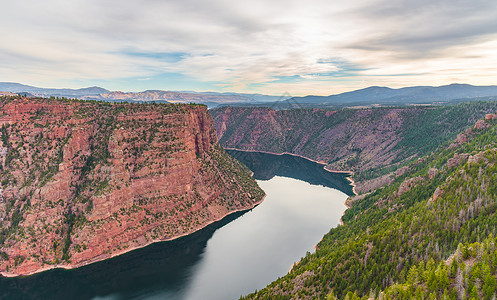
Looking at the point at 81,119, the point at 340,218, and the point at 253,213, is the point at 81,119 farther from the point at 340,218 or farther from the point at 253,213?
the point at 340,218

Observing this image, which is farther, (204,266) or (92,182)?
(92,182)

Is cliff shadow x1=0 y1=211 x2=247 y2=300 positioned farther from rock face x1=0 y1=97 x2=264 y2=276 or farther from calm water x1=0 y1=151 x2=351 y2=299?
rock face x1=0 y1=97 x2=264 y2=276

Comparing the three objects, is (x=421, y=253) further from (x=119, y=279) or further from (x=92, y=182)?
(x=92, y=182)

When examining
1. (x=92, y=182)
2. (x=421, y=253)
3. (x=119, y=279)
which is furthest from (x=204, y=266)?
(x=421, y=253)

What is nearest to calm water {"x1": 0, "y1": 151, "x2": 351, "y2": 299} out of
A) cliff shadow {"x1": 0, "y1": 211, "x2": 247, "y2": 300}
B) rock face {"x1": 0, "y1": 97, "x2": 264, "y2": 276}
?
cliff shadow {"x1": 0, "y1": 211, "x2": 247, "y2": 300}

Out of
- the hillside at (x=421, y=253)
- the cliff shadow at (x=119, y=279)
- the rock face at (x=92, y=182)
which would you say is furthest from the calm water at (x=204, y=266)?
the hillside at (x=421, y=253)

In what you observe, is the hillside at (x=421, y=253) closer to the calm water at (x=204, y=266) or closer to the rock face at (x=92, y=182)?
the calm water at (x=204, y=266)
